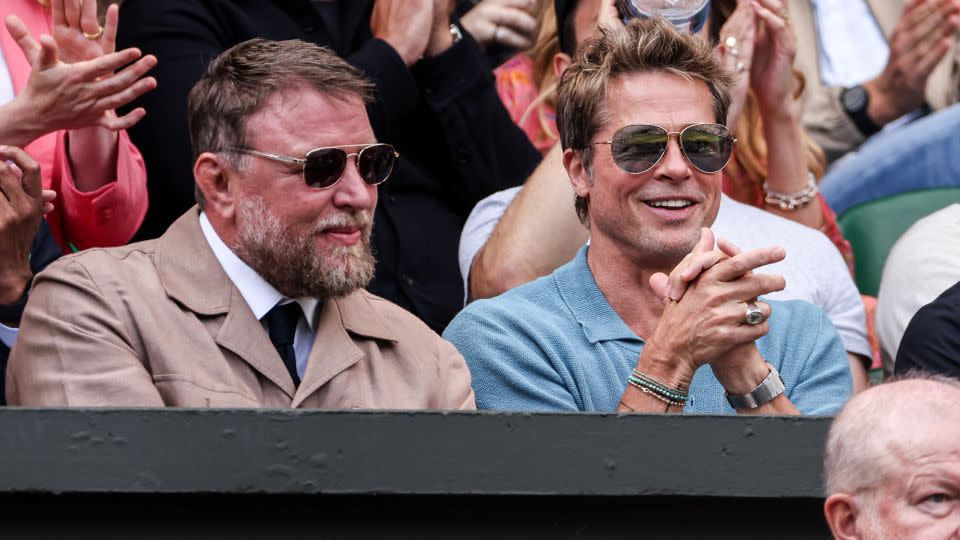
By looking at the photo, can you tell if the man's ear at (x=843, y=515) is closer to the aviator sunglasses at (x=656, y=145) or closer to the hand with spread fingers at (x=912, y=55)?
the aviator sunglasses at (x=656, y=145)

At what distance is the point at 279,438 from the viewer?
261cm

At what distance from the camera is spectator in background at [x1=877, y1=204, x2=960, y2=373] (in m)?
3.83

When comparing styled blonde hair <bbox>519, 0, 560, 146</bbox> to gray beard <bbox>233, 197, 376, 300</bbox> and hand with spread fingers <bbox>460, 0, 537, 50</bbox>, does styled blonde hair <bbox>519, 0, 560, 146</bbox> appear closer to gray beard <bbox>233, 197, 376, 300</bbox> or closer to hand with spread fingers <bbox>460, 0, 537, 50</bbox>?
hand with spread fingers <bbox>460, 0, 537, 50</bbox>

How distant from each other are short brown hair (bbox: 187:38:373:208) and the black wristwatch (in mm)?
2531

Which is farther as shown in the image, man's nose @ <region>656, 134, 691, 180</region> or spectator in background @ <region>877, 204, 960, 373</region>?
spectator in background @ <region>877, 204, 960, 373</region>

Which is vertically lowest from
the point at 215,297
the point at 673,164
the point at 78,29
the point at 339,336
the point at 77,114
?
the point at 339,336

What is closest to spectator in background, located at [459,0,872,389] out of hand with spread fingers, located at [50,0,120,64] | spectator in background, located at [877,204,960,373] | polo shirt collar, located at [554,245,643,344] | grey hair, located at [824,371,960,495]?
spectator in background, located at [877,204,960,373]

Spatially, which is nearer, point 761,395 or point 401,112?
point 761,395

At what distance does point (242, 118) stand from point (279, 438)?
0.90 m

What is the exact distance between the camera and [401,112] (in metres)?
4.05

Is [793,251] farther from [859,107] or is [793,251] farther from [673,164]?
[859,107]

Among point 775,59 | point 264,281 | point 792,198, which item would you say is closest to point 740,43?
point 775,59

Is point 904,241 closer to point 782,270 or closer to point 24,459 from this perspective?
point 782,270

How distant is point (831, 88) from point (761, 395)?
106 inches
